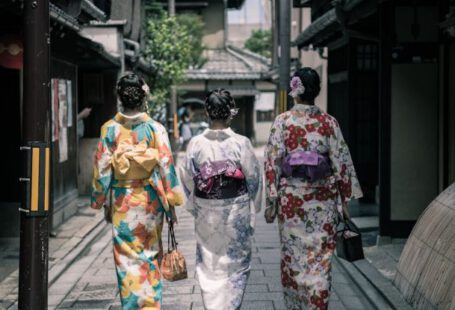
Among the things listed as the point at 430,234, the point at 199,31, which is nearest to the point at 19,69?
the point at 430,234

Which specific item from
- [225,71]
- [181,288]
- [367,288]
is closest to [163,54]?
[225,71]

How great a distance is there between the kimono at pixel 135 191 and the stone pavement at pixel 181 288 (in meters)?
1.20

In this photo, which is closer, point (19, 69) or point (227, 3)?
point (19, 69)

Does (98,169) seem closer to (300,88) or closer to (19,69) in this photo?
(300,88)

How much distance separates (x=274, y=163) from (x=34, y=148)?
209cm

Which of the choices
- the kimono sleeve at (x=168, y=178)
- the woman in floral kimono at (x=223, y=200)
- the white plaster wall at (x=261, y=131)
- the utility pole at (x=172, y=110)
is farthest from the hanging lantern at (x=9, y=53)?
the white plaster wall at (x=261, y=131)

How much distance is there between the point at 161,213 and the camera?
6.52 meters

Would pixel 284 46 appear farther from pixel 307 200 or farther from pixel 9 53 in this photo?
pixel 307 200

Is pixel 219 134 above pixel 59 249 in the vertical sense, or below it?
above

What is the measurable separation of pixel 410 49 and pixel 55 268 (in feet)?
19.3

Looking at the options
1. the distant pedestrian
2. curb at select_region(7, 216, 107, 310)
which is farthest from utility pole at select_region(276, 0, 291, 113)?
the distant pedestrian

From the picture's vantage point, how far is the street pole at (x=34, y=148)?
6.09m

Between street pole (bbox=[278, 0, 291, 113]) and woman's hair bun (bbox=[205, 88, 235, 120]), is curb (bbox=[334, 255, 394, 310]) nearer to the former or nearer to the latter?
woman's hair bun (bbox=[205, 88, 235, 120])

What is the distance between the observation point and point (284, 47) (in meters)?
15.3
